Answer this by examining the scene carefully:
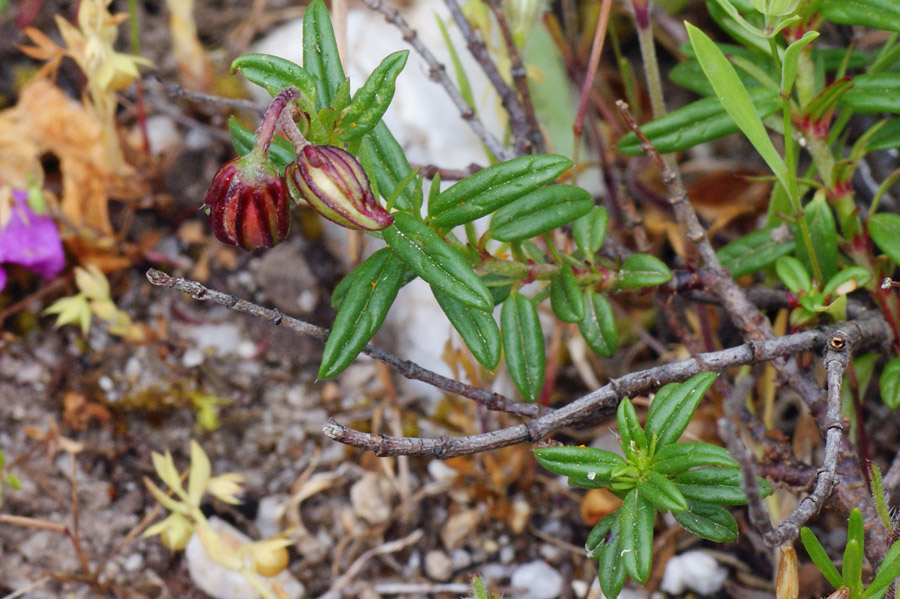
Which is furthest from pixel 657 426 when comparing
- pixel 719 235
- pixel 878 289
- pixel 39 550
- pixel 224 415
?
pixel 39 550

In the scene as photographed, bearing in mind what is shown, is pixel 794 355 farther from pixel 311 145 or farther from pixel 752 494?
pixel 311 145

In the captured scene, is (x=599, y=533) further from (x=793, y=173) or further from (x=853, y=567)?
(x=793, y=173)

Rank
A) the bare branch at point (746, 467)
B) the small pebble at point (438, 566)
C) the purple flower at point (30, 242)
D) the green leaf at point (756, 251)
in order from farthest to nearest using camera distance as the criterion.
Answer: the purple flower at point (30, 242)
the small pebble at point (438, 566)
the green leaf at point (756, 251)
the bare branch at point (746, 467)

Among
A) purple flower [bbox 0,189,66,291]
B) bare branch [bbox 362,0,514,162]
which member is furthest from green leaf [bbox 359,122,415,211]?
purple flower [bbox 0,189,66,291]

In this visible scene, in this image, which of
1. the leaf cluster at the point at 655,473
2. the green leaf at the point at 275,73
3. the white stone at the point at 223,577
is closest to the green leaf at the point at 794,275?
the leaf cluster at the point at 655,473

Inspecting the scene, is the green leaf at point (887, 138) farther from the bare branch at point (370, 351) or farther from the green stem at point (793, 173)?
the bare branch at point (370, 351)

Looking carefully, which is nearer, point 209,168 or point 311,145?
point 311,145
